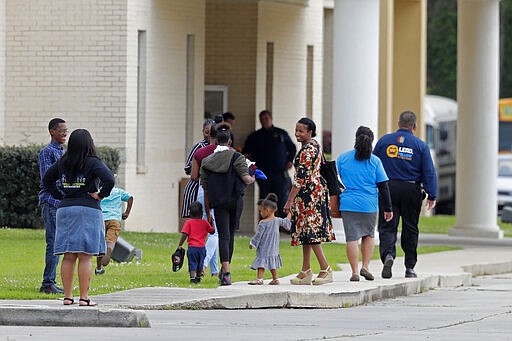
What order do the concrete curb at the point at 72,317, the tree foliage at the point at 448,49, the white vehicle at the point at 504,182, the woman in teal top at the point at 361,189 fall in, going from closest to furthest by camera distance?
the concrete curb at the point at 72,317
the woman in teal top at the point at 361,189
the white vehicle at the point at 504,182
the tree foliage at the point at 448,49

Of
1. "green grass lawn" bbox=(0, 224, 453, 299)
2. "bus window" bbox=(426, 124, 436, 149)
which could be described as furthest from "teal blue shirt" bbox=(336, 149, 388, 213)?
"bus window" bbox=(426, 124, 436, 149)

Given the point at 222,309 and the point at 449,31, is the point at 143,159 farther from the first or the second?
the point at 449,31

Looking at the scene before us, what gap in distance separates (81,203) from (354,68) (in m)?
11.8

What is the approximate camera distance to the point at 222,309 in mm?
14820

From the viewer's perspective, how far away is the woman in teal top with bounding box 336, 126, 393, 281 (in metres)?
17.3

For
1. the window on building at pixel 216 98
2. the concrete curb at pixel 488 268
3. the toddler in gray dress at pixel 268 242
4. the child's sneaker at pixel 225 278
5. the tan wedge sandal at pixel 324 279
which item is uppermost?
the window on building at pixel 216 98

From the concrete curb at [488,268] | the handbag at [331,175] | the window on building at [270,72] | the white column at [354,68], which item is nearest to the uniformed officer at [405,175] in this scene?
the handbag at [331,175]

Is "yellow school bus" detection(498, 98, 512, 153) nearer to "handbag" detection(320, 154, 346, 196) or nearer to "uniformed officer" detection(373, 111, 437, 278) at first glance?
"uniformed officer" detection(373, 111, 437, 278)

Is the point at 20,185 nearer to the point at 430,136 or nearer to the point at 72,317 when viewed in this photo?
the point at 72,317

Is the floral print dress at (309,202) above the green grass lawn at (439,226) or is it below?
above

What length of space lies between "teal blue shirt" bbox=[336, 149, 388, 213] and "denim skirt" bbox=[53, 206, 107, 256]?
Result: 432 centimetres

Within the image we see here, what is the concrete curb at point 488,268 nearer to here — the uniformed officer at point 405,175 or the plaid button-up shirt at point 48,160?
the uniformed officer at point 405,175

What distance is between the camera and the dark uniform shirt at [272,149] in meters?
28.0

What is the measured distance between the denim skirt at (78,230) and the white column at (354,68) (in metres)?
11.4
